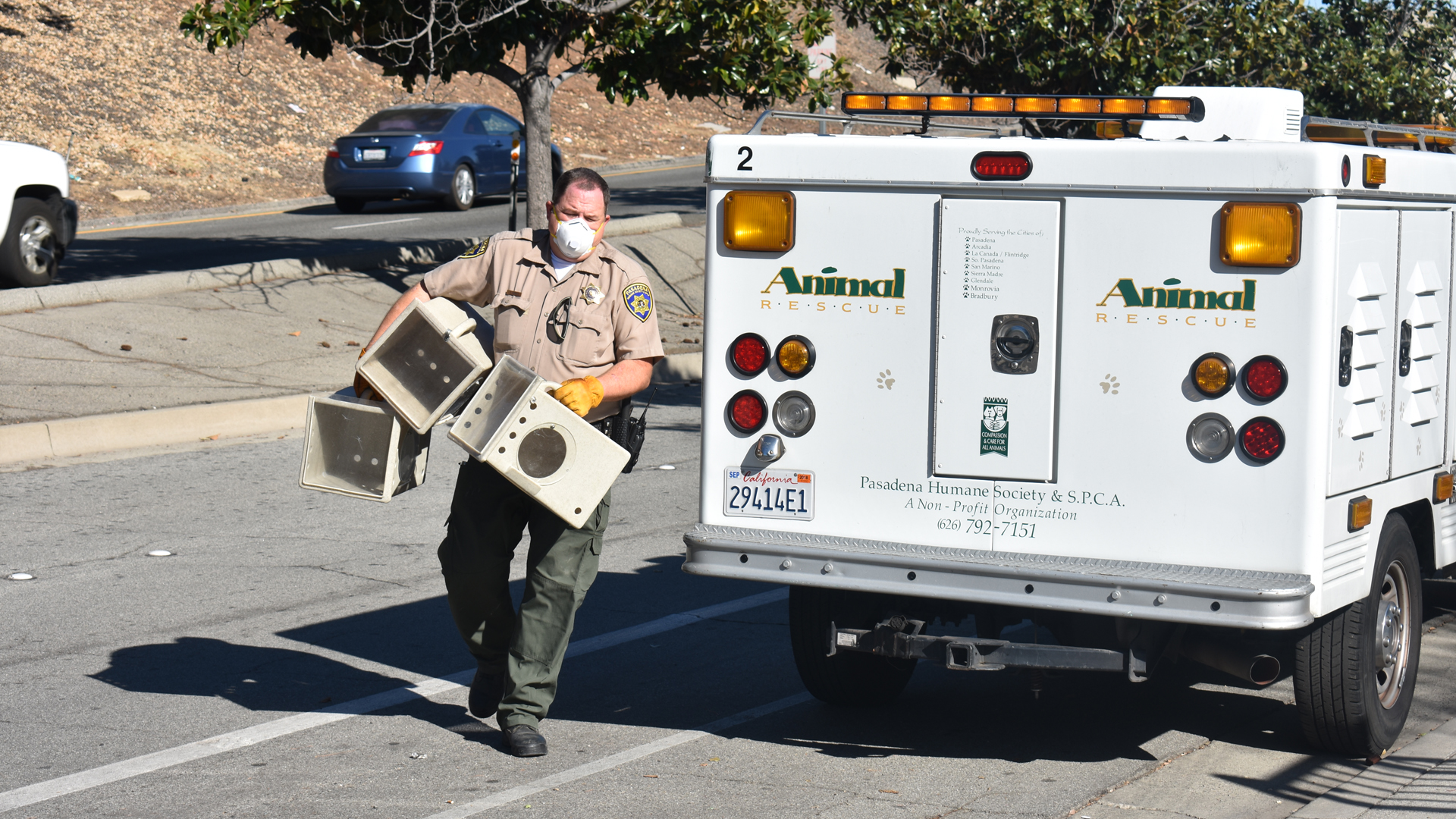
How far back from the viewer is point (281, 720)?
18.7 feet

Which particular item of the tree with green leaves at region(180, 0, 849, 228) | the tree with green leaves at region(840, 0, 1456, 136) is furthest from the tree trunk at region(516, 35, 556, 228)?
the tree with green leaves at region(840, 0, 1456, 136)

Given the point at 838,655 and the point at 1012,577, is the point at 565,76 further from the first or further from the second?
the point at 1012,577

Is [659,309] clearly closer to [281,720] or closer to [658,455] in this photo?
[658,455]

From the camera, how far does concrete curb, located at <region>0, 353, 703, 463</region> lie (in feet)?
34.0

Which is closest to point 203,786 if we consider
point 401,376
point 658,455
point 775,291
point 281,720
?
point 281,720

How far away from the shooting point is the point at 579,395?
16.7ft

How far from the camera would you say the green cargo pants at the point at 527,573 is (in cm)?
531

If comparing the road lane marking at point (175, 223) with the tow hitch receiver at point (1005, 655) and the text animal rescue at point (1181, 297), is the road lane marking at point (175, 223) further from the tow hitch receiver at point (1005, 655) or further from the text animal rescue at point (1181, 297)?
the text animal rescue at point (1181, 297)

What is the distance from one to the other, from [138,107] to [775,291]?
26577 millimetres

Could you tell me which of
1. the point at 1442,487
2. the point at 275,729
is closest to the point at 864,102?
the point at 1442,487

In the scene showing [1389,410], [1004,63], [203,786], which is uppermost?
[1004,63]

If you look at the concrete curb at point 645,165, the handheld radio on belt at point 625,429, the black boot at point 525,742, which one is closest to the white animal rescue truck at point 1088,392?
the handheld radio on belt at point 625,429

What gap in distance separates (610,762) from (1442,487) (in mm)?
3081

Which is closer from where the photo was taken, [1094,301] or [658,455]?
[1094,301]
